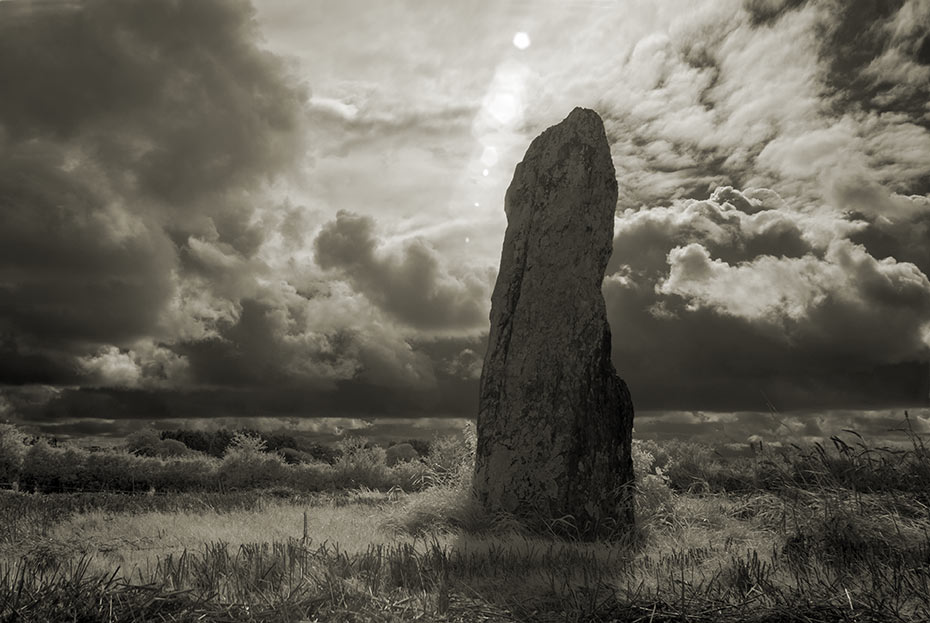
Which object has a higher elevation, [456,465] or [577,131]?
[577,131]

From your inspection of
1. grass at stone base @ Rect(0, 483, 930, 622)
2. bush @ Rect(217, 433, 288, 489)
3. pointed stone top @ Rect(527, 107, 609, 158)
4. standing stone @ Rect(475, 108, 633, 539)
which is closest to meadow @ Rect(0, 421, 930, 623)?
grass at stone base @ Rect(0, 483, 930, 622)

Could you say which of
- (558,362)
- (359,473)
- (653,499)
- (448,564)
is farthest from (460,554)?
(359,473)

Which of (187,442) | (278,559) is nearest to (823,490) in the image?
(278,559)

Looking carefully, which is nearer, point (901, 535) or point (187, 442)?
point (901, 535)

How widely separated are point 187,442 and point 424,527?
1331 centimetres

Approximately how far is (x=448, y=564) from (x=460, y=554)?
0.61m

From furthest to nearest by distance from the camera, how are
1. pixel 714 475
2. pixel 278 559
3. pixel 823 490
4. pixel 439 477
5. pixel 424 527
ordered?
1. pixel 714 475
2. pixel 439 477
3. pixel 424 527
4. pixel 823 490
5. pixel 278 559

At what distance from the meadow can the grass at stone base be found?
0.7 inches

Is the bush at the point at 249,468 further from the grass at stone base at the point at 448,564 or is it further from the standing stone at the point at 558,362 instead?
the standing stone at the point at 558,362

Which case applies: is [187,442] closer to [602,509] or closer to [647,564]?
[602,509]

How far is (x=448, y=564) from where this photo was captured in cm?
462

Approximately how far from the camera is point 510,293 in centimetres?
903

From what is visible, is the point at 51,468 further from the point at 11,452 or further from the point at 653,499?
the point at 653,499

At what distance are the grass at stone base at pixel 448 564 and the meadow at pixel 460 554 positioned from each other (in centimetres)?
2
